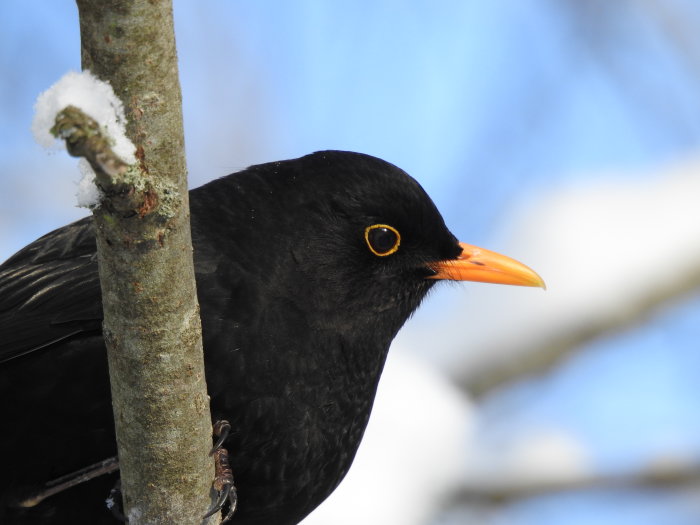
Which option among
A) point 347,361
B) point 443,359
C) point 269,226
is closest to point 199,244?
point 269,226

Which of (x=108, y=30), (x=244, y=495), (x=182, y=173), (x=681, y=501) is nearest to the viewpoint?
(x=108, y=30)

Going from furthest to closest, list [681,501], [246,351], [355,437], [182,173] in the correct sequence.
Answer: [681,501], [355,437], [246,351], [182,173]

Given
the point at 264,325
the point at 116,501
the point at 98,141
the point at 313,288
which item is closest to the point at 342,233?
the point at 313,288

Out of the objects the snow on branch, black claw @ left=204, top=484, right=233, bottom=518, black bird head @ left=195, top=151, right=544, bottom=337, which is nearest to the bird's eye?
black bird head @ left=195, top=151, right=544, bottom=337

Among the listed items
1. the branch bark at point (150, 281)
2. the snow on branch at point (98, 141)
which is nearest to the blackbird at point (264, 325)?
the branch bark at point (150, 281)

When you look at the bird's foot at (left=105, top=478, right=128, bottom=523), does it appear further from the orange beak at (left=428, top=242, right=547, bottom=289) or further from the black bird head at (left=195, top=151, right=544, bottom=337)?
the orange beak at (left=428, top=242, right=547, bottom=289)

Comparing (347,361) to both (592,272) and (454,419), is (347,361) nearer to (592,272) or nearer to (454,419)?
(454,419)

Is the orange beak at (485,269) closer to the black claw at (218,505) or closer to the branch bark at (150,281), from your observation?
the black claw at (218,505)

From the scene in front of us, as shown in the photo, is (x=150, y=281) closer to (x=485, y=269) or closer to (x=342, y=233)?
(x=342, y=233)
